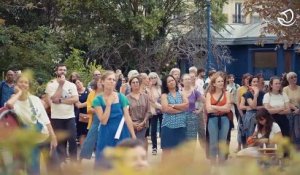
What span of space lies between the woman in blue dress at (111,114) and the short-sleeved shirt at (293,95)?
443 centimetres

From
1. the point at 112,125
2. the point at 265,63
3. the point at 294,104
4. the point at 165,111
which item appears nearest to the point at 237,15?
the point at 265,63

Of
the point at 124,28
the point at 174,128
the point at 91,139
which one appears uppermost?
the point at 124,28

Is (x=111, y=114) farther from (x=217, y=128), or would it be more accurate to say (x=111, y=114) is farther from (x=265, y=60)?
(x=265, y=60)

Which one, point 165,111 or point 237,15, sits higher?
point 237,15

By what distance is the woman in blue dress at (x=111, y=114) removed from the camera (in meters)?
9.29

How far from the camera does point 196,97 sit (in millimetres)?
11547

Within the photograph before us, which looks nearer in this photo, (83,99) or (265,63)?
(83,99)

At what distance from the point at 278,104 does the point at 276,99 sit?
3.5 inches

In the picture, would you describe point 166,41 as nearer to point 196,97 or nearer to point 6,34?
point 6,34

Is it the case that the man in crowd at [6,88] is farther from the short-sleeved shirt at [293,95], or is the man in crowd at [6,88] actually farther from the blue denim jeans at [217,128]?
the short-sleeved shirt at [293,95]

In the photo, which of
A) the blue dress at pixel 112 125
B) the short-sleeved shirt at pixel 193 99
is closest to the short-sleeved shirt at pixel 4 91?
the short-sleeved shirt at pixel 193 99

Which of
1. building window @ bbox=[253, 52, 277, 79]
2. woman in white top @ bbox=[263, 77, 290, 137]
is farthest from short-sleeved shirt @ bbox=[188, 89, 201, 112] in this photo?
building window @ bbox=[253, 52, 277, 79]

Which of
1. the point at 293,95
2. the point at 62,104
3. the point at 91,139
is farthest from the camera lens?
the point at 293,95

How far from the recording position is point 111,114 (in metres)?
9.38
